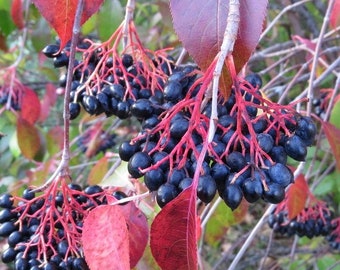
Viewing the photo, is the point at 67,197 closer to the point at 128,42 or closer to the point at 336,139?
the point at 128,42

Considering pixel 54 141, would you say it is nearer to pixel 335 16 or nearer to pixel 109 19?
pixel 109 19

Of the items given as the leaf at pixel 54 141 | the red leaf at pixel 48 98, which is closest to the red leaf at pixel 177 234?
the leaf at pixel 54 141

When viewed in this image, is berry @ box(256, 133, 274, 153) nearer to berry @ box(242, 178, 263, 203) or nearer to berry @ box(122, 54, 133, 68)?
berry @ box(242, 178, 263, 203)

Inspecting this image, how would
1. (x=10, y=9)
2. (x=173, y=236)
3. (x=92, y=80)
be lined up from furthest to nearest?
1. (x=10, y=9)
2. (x=92, y=80)
3. (x=173, y=236)

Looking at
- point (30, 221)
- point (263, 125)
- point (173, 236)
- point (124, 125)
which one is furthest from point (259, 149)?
point (124, 125)

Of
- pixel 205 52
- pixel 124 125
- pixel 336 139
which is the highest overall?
pixel 205 52

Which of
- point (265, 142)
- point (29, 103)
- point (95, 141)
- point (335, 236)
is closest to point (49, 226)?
point (265, 142)
